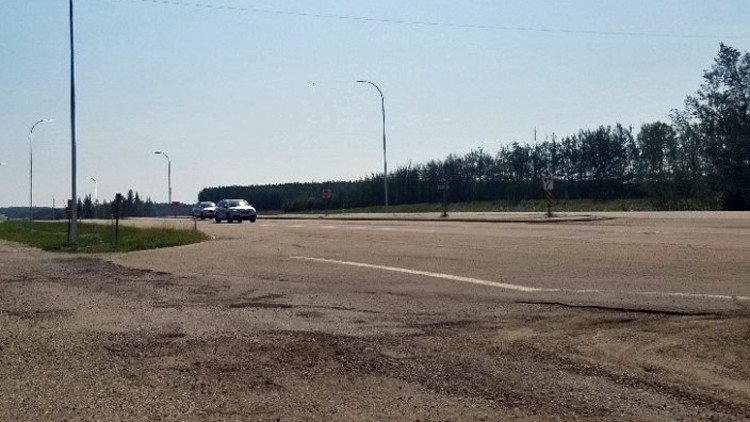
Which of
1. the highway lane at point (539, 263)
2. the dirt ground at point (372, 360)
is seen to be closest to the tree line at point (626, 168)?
the highway lane at point (539, 263)

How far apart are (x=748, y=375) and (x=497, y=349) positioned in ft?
7.57

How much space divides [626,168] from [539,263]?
7854 centimetres

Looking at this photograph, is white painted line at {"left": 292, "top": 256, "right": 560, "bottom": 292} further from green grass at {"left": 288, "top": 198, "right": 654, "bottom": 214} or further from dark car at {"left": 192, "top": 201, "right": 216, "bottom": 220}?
dark car at {"left": 192, "top": 201, "right": 216, "bottom": 220}

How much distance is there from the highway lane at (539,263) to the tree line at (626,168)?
37.2m

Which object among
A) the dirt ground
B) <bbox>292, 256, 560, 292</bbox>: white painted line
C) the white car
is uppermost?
the white car

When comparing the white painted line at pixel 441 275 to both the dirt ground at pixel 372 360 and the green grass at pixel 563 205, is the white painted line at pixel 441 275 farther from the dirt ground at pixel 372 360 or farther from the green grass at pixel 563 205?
the green grass at pixel 563 205

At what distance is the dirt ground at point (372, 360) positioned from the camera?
6277 mm

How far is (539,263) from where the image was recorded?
17656mm

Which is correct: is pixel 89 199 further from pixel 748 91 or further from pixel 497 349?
pixel 497 349

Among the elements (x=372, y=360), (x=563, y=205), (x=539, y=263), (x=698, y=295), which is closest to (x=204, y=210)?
(x=563, y=205)

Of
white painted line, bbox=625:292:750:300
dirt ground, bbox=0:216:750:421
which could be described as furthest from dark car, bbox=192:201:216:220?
white painted line, bbox=625:292:750:300

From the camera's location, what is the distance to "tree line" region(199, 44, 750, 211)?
64125 millimetres

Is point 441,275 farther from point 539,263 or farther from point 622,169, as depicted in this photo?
point 622,169

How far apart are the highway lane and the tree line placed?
37182mm
